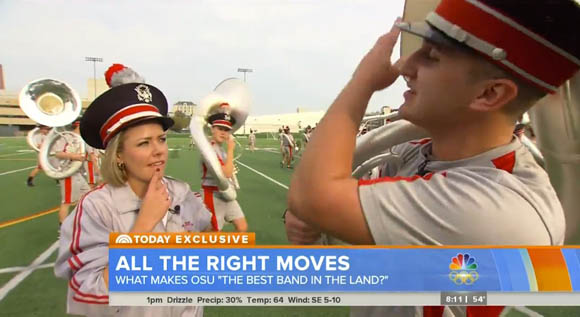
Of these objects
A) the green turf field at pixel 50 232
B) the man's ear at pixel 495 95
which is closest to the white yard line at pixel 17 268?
the green turf field at pixel 50 232

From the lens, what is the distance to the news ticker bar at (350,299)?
88cm

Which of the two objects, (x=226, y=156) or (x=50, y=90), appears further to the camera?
(x=226, y=156)

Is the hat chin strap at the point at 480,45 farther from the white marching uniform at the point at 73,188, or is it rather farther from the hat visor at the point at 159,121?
the white marching uniform at the point at 73,188

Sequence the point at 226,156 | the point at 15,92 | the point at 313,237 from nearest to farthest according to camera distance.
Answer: the point at 313,237 < the point at 15,92 < the point at 226,156

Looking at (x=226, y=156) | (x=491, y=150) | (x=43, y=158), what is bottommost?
(x=491, y=150)

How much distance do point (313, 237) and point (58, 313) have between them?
81.8 inches

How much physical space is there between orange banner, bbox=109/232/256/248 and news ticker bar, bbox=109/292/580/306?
0.12 m

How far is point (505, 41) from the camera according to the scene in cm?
56

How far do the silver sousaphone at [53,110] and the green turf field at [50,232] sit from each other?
0.43m

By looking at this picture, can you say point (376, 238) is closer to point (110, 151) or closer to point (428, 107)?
point (428, 107)

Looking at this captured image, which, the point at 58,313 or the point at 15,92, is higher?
the point at 15,92

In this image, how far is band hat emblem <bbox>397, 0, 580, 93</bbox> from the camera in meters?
0.56

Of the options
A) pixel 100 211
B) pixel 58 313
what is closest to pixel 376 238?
pixel 100 211

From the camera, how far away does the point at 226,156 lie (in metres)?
3.09
